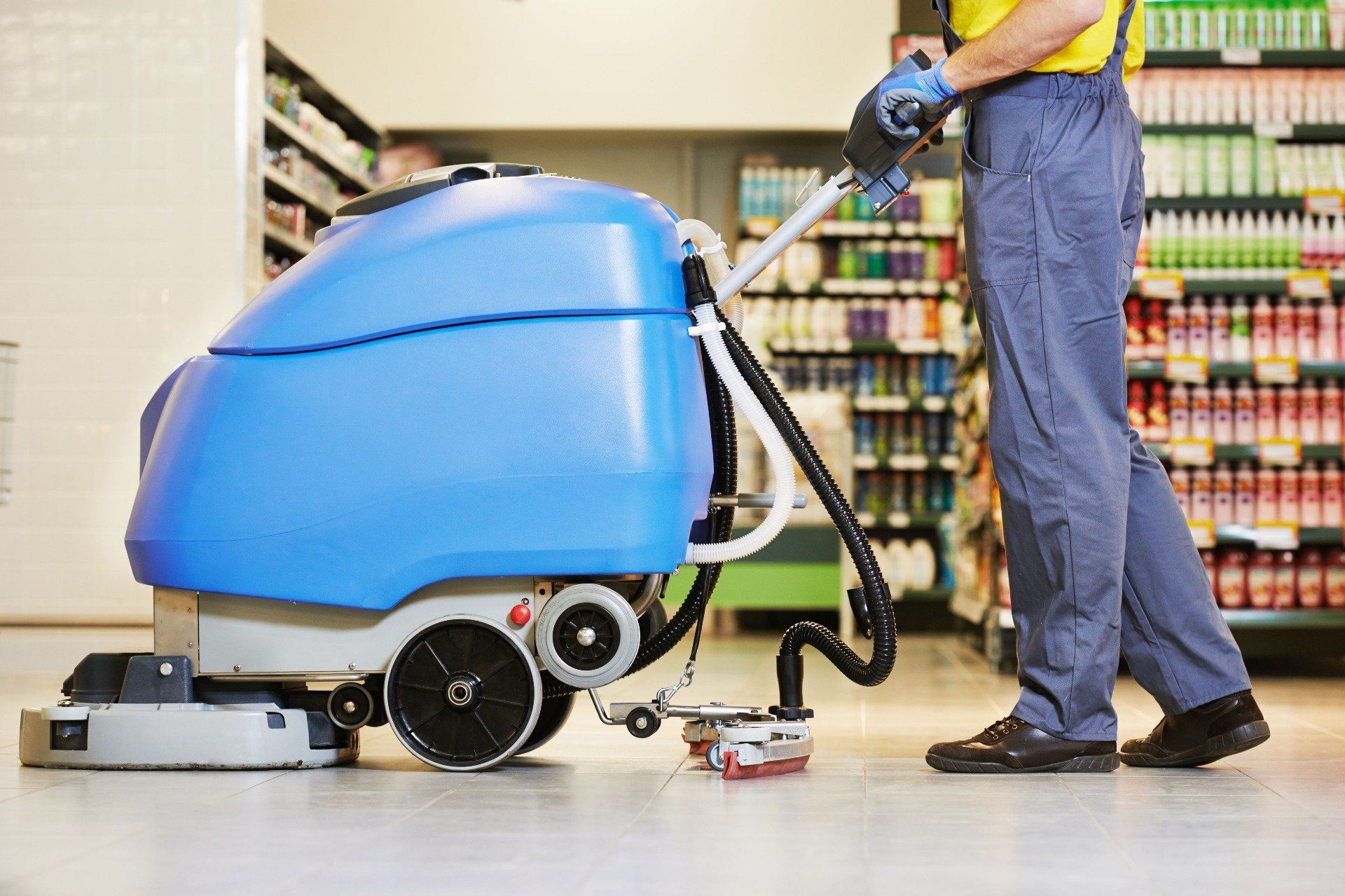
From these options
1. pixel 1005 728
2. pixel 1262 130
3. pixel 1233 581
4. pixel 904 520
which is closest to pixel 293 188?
pixel 904 520

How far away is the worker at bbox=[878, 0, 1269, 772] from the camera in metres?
2.07

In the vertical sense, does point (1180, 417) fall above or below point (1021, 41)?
below

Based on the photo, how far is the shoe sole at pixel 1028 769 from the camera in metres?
2.07

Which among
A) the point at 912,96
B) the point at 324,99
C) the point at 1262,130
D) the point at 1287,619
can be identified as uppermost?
the point at 324,99

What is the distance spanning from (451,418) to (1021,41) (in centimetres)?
100

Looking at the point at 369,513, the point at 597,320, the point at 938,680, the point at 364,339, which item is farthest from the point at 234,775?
the point at 938,680

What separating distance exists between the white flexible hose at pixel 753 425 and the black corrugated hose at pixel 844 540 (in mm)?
20

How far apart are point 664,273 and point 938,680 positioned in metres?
2.29

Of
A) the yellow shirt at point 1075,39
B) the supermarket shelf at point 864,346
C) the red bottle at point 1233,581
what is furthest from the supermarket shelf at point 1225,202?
the supermarket shelf at point 864,346

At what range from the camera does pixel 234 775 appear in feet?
6.70

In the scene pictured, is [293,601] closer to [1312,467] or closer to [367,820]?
[367,820]

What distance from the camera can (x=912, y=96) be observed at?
203 centimetres

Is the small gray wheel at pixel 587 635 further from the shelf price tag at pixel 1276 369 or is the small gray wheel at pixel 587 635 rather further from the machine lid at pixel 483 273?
the shelf price tag at pixel 1276 369

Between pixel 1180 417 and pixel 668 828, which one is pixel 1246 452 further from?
pixel 668 828
